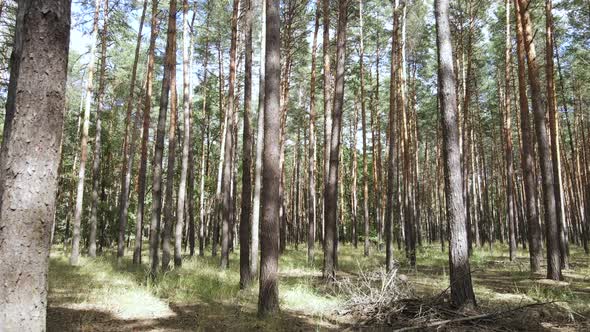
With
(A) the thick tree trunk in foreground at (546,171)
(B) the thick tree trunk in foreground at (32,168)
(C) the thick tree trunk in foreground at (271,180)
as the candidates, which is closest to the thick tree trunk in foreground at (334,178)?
(C) the thick tree trunk in foreground at (271,180)

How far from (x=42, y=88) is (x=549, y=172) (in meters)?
11.4

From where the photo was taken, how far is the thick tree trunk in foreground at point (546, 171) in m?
9.55

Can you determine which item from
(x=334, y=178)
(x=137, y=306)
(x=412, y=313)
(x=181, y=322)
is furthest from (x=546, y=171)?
(x=137, y=306)

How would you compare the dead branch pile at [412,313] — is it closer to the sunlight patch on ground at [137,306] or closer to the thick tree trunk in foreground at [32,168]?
the sunlight patch on ground at [137,306]

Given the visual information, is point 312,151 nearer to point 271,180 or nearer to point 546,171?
point 546,171

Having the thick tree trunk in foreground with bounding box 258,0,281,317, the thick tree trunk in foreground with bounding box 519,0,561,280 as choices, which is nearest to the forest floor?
the thick tree trunk in foreground with bounding box 258,0,281,317

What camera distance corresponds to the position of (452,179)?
250 inches

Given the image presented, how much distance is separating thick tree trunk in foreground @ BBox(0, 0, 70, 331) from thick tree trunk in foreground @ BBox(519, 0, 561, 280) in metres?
10.8

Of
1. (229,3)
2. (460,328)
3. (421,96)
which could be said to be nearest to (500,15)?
(421,96)

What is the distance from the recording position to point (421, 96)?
25828mm

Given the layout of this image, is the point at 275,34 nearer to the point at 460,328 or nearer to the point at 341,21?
the point at 341,21

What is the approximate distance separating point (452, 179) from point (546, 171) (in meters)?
5.54

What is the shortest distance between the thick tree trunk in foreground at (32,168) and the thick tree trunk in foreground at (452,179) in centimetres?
573

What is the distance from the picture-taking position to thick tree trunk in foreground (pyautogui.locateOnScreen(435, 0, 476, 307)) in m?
6.05
